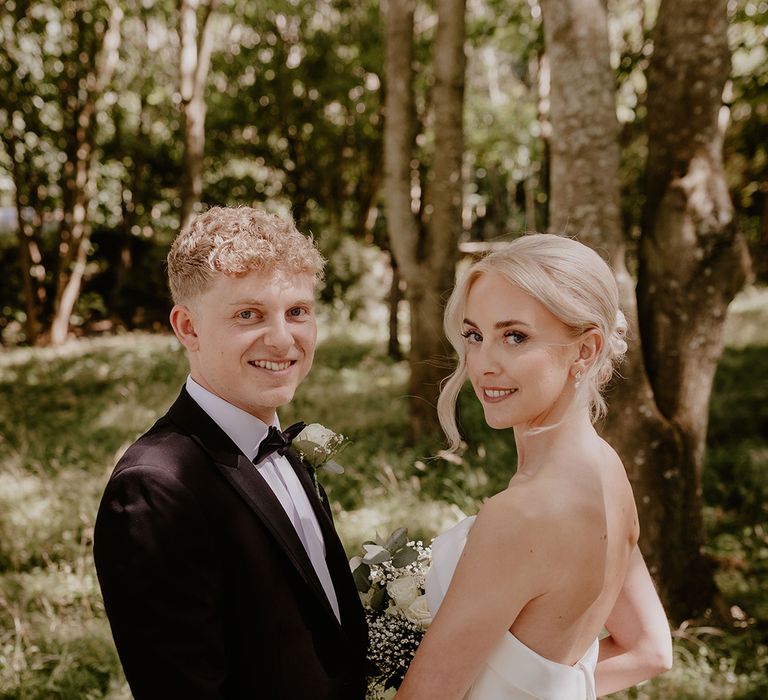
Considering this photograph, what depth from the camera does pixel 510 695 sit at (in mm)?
1672

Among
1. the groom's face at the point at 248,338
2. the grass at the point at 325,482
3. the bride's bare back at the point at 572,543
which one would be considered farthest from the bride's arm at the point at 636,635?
the grass at the point at 325,482

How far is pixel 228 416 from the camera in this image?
166cm

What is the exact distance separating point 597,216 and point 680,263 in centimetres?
54

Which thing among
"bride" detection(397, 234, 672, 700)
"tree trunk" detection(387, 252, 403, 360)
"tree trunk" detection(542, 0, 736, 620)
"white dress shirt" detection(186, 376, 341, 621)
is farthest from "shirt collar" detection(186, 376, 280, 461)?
"tree trunk" detection(387, 252, 403, 360)

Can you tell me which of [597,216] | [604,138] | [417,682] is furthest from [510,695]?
[604,138]

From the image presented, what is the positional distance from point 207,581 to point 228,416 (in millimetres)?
415

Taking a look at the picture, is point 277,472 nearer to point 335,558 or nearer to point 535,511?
point 335,558

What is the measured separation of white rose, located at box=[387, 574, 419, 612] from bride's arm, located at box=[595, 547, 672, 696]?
24.4 inches

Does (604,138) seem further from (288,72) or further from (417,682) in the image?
(288,72)

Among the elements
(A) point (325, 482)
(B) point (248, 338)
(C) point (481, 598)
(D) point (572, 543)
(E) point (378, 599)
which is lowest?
(A) point (325, 482)

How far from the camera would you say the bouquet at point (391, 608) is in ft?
6.20

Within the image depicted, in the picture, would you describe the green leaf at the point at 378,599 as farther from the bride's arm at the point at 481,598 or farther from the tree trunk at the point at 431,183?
the tree trunk at the point at 431,183

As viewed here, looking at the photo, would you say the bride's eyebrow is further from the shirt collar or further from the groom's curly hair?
the shirt collar

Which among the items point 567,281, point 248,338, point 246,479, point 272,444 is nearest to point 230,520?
point 246,479
